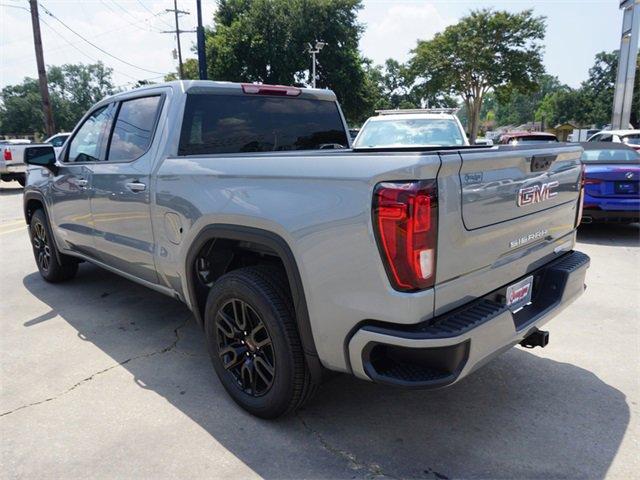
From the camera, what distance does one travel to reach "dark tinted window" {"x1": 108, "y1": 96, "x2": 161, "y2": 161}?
3508 mm

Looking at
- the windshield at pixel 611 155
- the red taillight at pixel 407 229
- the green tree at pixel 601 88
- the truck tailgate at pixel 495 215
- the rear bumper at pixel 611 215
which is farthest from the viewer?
the green tree at pixel 601 88

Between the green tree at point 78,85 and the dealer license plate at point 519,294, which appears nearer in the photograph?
the dealer license plate at point 519,294

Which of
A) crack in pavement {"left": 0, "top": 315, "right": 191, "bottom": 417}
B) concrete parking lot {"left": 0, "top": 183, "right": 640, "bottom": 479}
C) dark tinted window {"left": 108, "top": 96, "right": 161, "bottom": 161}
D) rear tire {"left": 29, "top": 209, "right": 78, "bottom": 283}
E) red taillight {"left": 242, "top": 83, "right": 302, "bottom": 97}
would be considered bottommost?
crack in pavement {"left": 0, "top": 315, "right": 191, "bottom": 417}

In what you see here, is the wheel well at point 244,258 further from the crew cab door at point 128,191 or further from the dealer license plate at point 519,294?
the dealer license plate at point 519,294

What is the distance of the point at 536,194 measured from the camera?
2.55 metres

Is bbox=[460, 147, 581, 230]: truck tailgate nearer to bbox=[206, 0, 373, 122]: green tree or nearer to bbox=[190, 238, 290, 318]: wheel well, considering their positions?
bbox=[190, 238, 290, 318]: wheel well

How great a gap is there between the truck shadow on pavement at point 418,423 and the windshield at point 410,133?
5.19 m

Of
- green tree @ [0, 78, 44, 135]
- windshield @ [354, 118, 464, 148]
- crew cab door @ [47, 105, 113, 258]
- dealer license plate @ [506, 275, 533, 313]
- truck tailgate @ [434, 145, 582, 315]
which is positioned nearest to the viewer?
truck tailgate @ [434, 145, 582, 315]

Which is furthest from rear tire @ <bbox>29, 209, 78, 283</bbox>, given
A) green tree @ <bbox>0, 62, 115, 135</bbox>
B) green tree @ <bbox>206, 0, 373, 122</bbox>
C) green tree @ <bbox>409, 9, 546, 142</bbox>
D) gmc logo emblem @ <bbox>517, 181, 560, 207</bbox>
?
green tree @ <bbox>0, 62, 115, 135</bbox>

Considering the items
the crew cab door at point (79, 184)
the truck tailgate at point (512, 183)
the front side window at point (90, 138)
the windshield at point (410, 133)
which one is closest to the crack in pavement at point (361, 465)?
the truck tailgate at point (512, 183)

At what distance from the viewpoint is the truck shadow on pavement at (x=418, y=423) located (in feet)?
7.73

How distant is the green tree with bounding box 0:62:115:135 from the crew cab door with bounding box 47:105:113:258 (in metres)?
86.9

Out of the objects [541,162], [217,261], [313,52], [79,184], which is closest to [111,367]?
[217,261]

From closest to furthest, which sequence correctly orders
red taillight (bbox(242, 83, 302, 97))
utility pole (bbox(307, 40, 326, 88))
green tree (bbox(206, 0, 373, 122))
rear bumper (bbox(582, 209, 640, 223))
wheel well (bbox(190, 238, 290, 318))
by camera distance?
wheel well (bbox(190, 238, 290, 318)) → red taillight (bbox(242, 83, 302, 97)) → rear bumper (bbox(582, 209, 640, 223)) → utility pole (bbox(307, 40, 326, 88)) → green tree (bbox(206, 0, 373, 122))
